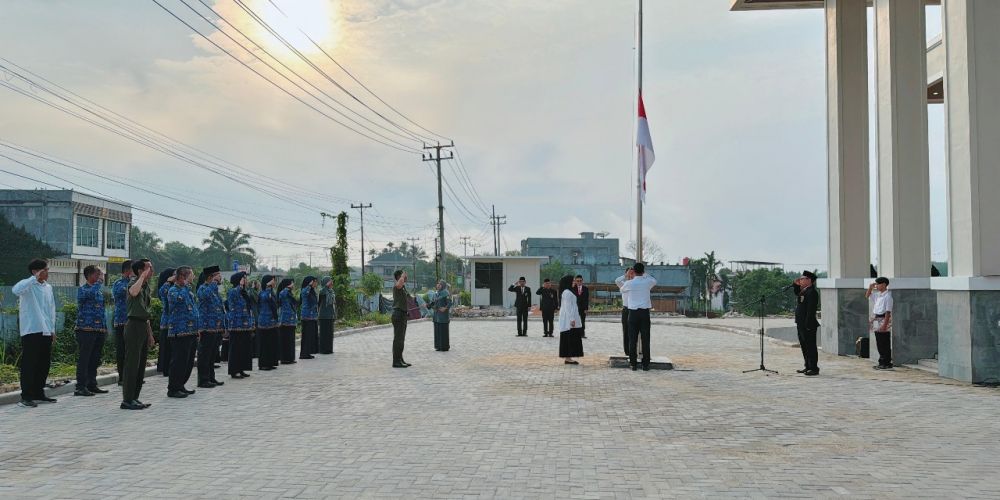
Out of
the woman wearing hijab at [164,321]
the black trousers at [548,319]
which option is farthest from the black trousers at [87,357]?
the black trousers at [548,319]

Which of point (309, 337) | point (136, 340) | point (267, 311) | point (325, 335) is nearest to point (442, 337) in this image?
point (325, 335)

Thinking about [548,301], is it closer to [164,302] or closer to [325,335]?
[325,335]

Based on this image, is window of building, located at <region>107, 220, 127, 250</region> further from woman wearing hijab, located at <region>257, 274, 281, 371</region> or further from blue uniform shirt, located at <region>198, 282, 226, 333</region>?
blue uniform shirt, located at <region>198, 282, 226, 333</region>

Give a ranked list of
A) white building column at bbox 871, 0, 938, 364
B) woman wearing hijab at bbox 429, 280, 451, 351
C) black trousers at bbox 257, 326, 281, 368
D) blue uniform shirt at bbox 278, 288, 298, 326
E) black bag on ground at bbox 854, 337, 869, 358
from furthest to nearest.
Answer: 1. woman wearing hijab at bbox 429, 280, 451, 351
2. black bag on ground at bbox 854, 337, 869, 358
3. blue uniform shirt at bbox 278, 288, 298, 326
4. white building column at bbox 871, 0, 938, 364
5. black trousers at bbox 257, 326, 281, 368

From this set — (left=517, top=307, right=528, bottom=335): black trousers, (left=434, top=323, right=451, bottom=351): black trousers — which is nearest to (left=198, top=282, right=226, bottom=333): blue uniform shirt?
(left=434, top=323, right=451, bottom=351): black trousers

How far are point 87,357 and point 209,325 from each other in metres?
1.68

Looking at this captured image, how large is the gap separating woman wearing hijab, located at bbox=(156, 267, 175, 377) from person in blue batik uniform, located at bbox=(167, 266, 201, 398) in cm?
34

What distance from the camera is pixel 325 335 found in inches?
681

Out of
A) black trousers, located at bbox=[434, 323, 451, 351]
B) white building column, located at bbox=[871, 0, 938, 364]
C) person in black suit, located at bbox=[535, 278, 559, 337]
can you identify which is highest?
white building column, located at bbox=[871, 0, 938, 364]

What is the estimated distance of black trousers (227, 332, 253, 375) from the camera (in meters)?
12.8

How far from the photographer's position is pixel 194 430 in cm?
807

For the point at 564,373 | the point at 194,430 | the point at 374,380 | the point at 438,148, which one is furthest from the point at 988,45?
the point at 438,148

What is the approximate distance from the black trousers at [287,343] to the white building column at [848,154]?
11.4 metres

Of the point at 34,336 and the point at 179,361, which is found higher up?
the point at 34,336
